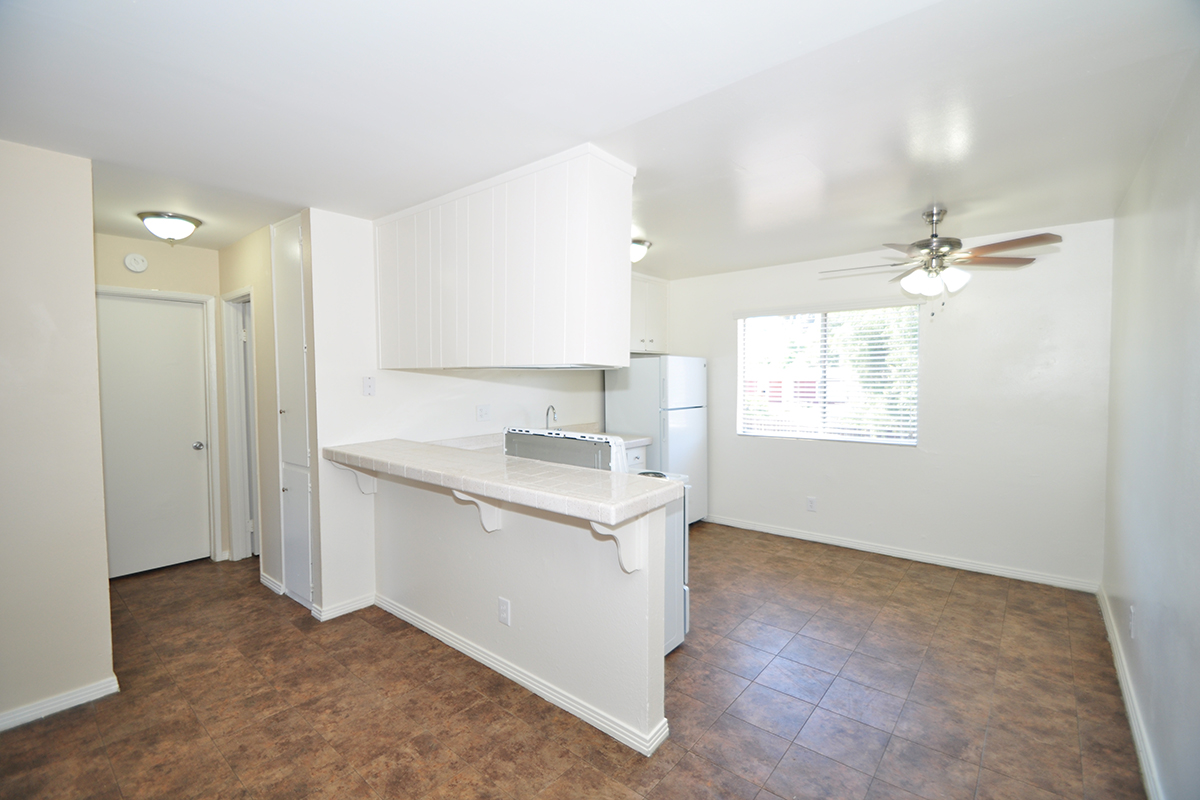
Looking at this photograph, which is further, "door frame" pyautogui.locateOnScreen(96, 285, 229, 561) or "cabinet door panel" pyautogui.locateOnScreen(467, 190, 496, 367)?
"door frame" pyautogui.locateOnScreen(96, 285, 229, 561)

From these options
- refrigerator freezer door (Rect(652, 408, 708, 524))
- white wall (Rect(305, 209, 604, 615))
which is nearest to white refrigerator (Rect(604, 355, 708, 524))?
refrigerator freezer door (Rect(652, 408, 708, 524))

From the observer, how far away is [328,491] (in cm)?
307

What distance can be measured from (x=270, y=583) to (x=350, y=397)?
1.48 meters

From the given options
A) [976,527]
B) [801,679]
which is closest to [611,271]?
[801,679]

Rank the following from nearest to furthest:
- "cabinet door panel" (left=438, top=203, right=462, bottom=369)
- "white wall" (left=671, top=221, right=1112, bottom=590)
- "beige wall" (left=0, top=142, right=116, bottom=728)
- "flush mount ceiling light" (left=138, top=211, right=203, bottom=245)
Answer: "beige wall" (left=0, top=142, right=116, bottom=728) → "cabinet door panel" (left=438, top=203, right=462, bottom=369) → "flush mount ceiling light" (left=138, top=211, right=203, bottom=245) → "white wall" (left=671, top=221, right=1112, bottom=590)

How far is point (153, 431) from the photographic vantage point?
3742 mm

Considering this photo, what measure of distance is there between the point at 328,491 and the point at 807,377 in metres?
3.69

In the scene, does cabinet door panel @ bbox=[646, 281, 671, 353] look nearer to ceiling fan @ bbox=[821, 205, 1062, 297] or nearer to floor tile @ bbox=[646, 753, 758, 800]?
ceiling fan @ bbox=[821, 205, 1062, 297]

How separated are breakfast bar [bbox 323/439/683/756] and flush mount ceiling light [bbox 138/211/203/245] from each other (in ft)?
5.00

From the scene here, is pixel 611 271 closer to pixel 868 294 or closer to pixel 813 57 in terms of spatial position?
pixel 813 57

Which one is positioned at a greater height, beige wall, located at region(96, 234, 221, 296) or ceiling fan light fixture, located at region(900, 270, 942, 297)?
beige wall, located at region(96, 234, 221, 296)

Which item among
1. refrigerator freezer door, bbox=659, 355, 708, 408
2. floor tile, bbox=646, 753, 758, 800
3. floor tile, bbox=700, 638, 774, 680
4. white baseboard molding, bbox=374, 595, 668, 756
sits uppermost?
refrigerator freezer door, bbox=659, 355, 708, 408

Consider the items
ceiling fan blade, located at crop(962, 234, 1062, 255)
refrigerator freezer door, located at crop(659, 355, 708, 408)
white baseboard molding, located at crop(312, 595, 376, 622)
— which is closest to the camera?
ceiling fan blade, located at crop(962, 234, 1062, 255)

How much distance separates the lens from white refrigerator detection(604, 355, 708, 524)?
4438 mm
